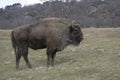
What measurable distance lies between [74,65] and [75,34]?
6.02 ft

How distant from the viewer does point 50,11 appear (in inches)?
2913

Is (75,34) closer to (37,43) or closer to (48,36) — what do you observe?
(48,36)

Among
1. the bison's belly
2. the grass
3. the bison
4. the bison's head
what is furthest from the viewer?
the bison's head

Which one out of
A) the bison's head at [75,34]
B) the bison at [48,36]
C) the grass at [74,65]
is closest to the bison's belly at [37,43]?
the bison at [48,36]

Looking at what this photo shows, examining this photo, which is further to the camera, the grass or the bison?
the bison

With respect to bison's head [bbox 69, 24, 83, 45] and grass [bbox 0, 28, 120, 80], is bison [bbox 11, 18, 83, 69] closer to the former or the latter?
bison's head [bbox 69, 24, 83, 45]

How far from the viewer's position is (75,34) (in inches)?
674

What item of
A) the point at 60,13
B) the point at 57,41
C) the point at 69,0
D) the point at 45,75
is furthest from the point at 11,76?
the point at 69,0

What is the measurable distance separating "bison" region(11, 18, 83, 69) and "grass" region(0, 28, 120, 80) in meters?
0.73

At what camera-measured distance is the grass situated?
44.5ft

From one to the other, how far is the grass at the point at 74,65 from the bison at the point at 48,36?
0.73m

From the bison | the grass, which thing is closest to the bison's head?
the bison

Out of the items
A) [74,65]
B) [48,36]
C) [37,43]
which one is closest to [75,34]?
[48,36]

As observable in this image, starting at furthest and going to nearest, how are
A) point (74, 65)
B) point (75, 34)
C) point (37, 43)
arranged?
point (75, 34)
point (37, 43)
point (74, 65)
